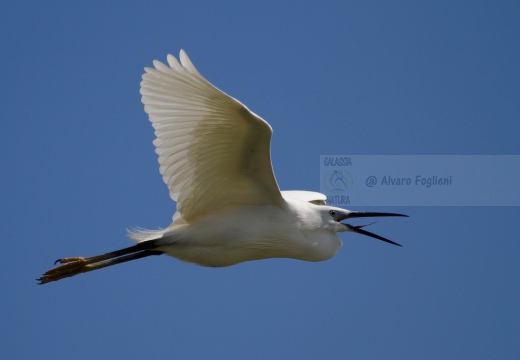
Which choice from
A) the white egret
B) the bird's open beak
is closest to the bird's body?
the white egret

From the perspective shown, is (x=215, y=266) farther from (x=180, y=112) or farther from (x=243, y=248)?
(x=180, y=112)

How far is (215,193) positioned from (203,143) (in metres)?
0.64

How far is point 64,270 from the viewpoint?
310 inches

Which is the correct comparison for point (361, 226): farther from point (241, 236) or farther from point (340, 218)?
point (241, 236)

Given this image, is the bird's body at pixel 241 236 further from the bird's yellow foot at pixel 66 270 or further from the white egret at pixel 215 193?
the bird's yellow foot at pixel 66 270

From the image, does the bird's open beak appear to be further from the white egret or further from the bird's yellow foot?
the bird's yellow foot

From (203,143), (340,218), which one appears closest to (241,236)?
(203,143)

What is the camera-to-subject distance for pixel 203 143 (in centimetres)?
712

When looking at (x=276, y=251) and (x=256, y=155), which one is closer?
(x=256, y=155)

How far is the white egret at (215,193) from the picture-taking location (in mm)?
6875

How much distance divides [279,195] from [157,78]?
165 cm

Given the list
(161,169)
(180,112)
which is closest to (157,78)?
(180,112)

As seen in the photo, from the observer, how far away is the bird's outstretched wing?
6785 mm

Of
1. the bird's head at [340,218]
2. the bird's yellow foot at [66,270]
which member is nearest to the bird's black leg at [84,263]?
the bird's yellow foot at [66,270]
